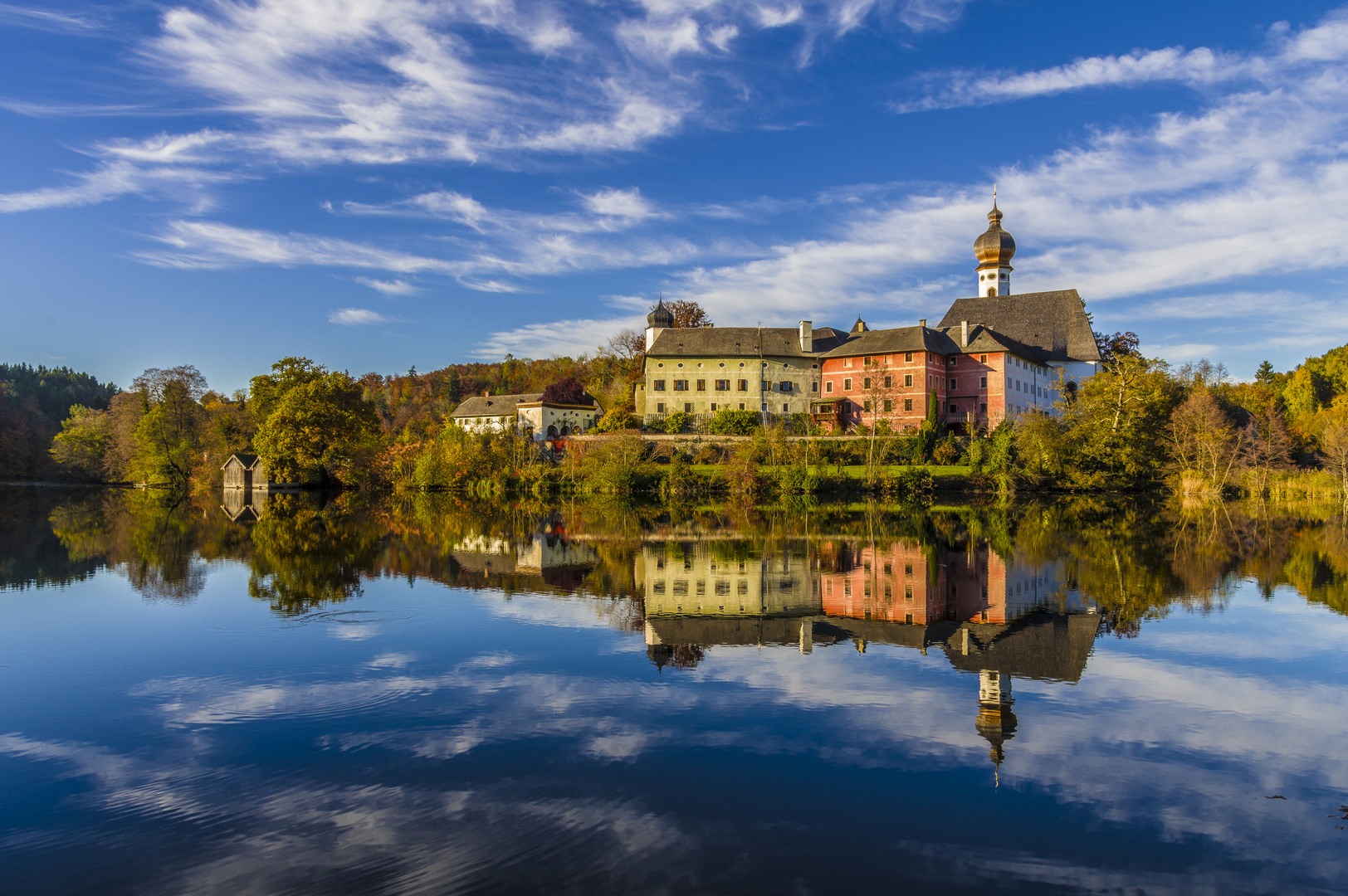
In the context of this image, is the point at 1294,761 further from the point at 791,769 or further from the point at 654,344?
the point at 654,344

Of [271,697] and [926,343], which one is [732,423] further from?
[271,697]

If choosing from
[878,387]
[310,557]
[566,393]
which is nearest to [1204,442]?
[878,387]

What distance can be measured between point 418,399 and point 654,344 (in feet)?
184

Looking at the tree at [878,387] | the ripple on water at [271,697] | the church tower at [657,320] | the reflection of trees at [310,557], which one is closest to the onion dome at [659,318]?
the church tower at [657,320]

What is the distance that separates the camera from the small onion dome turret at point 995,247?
6756 cm

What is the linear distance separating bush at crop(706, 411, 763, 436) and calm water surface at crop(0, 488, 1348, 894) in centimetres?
3990

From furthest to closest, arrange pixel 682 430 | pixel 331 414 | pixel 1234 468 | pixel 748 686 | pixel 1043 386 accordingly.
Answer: pixel 1043 386, pixel 682 430, pixel 331 414, pixel 1234 468, pixel 748 686

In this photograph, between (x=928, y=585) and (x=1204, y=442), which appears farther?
(x=1204, y=442)

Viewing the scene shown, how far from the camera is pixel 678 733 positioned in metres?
7.10

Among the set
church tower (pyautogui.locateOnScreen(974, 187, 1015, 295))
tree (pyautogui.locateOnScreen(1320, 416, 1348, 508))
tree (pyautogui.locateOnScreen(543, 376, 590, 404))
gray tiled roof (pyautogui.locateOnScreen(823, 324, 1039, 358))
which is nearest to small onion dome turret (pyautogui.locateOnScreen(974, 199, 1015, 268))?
church tower (pyautogui.locateOnScreen(974, 187, 1015, 295))

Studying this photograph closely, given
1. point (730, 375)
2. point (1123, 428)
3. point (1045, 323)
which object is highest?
point (1045, 323)

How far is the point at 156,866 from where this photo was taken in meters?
4.84

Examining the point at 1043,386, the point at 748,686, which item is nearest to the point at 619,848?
the point at 748,686

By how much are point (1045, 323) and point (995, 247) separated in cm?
876
